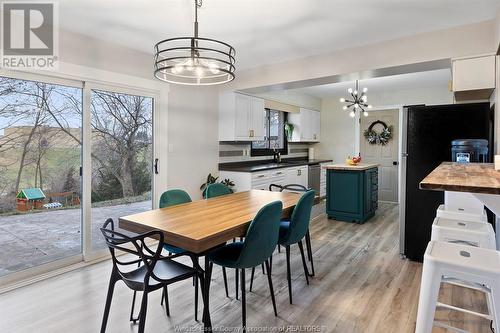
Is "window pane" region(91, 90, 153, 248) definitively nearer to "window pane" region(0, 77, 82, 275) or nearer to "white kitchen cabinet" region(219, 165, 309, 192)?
"window pane" region(0, 77, 82, 275)

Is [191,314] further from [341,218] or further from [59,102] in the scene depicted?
[341,218]

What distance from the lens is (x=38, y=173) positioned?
286 cm

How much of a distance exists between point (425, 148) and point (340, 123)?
4.08m

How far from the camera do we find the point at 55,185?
117 inches

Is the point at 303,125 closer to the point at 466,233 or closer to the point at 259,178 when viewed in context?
the point at 259,178

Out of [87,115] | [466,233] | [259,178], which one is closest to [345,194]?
[259,178]

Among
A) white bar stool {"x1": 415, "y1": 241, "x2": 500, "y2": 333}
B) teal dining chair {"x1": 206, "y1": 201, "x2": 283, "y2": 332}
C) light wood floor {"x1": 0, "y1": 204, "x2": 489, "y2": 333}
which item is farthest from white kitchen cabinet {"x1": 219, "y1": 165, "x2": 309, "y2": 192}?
white bar stool {"x1": 415, "y1": 241, "x2": 500, "y2": 333}

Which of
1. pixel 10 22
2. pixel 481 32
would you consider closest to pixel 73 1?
pixel 10 22

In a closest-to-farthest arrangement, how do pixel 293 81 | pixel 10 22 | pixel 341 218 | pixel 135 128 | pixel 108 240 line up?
pixel 108 240 → pixel 10 22 → pixel 135 128 → pixel 293 81 → pixel 341 218

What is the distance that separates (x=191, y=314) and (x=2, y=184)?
198 centimetres

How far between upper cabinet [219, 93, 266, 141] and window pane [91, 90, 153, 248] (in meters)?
1.23

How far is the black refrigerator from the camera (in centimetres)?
287

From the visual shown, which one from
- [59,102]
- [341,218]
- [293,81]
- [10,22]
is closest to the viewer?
[10,22]

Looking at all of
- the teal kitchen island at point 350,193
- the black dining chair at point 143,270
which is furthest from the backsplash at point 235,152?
the black dining chair at point 143,270
